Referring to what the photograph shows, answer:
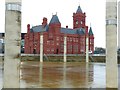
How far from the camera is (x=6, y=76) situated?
18.3ft

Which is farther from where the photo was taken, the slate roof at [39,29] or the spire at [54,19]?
the spire at [54,19]

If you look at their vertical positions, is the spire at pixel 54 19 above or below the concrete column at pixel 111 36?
above

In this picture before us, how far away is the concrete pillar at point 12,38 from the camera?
541 centimetres

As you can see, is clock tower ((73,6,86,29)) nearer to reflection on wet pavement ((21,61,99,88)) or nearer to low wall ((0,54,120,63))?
low wall ((0,54,120,63))

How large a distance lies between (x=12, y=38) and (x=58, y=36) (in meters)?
70.6

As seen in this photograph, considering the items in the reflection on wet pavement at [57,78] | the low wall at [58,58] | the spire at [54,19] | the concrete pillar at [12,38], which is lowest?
the low wall at [58,58]

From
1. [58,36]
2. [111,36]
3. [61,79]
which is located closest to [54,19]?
[58,36]

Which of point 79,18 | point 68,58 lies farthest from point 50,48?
point 79,18

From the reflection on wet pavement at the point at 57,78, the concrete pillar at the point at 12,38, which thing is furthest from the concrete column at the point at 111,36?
the reflection on wet pavement at the point at 57,78

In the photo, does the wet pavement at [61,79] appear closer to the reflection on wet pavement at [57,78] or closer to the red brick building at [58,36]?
the reflection on wet pavement at [57,78]

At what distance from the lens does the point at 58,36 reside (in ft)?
249

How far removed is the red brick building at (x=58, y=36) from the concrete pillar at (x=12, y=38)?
68.4 metres

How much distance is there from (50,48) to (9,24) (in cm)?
6959

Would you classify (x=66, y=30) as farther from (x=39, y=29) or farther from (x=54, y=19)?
(x=39, y=29)
